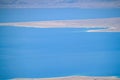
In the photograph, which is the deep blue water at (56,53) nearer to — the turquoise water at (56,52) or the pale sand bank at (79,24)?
the turquoise water at (56,52)

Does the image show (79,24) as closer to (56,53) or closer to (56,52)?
(56,52)

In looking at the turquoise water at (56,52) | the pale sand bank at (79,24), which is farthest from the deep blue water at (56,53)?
the pale sand bank at (79,24)

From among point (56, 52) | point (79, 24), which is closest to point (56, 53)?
point (56, 52)

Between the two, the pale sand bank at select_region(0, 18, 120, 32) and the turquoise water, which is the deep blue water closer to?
the turquoise water

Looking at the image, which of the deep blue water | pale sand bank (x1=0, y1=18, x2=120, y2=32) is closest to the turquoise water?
the deep blue water

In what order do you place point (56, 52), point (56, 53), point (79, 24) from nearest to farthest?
point (56, 53) → point (56, 52) → point (79, 24)

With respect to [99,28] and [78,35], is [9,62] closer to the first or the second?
[78,35]

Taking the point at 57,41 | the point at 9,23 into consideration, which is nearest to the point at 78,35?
the point at 57,41
